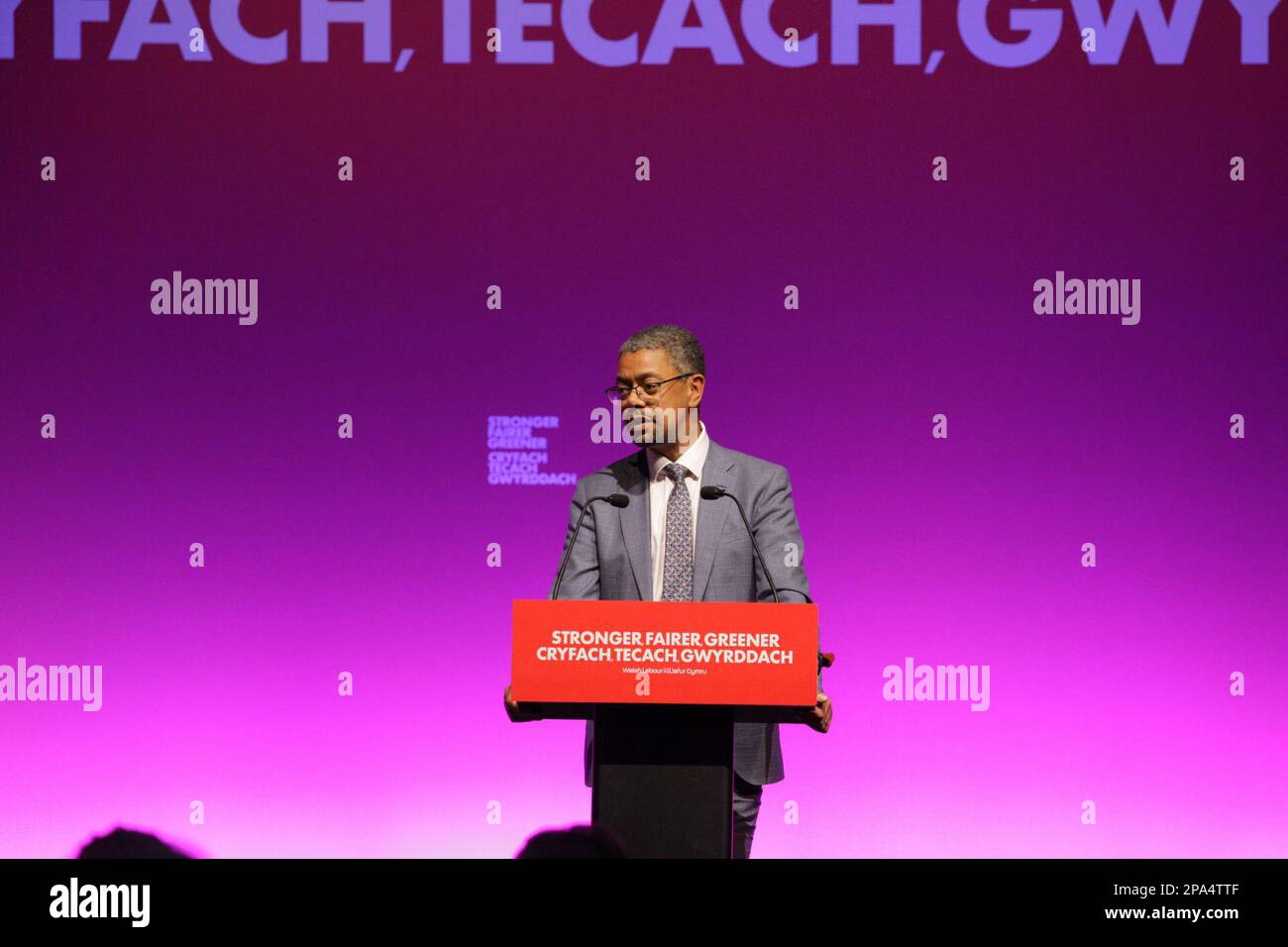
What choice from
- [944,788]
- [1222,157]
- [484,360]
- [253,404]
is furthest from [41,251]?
[1222,157]

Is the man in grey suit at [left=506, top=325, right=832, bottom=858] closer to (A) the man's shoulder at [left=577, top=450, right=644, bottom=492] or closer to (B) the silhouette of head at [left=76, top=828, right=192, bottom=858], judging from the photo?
(A) the man's shoulder at [left=577, top=450, right=644, bottom=492]

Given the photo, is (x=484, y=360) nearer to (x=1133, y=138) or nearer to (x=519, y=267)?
(x=519, y=267)

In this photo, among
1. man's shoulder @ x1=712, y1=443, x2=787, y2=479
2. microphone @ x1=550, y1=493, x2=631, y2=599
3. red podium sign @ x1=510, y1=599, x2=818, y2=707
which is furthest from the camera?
man's shoulder @ x1=712, y1=443, x2=787, y2=479

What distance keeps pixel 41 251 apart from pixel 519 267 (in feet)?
5.46

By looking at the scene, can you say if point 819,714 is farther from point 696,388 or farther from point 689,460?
point 696,388

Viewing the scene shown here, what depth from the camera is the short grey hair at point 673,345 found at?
3.24 m

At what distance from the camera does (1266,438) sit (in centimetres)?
464

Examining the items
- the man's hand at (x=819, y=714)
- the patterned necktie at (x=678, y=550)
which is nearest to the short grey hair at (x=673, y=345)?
the patterned necktie at (x=678, y=550)

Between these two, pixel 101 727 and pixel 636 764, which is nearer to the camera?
pixel 636 764

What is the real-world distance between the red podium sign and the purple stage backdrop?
6.82ft

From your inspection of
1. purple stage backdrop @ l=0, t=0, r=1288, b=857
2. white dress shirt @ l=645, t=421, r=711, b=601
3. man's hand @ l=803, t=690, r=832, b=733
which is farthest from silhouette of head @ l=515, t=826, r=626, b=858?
purple stage backdrop @ l=0, t=0, r=1288, b=857

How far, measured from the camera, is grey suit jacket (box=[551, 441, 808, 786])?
3.17 meters

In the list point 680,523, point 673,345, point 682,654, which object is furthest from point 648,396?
point 682,654

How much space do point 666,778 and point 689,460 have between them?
0.88 meters
